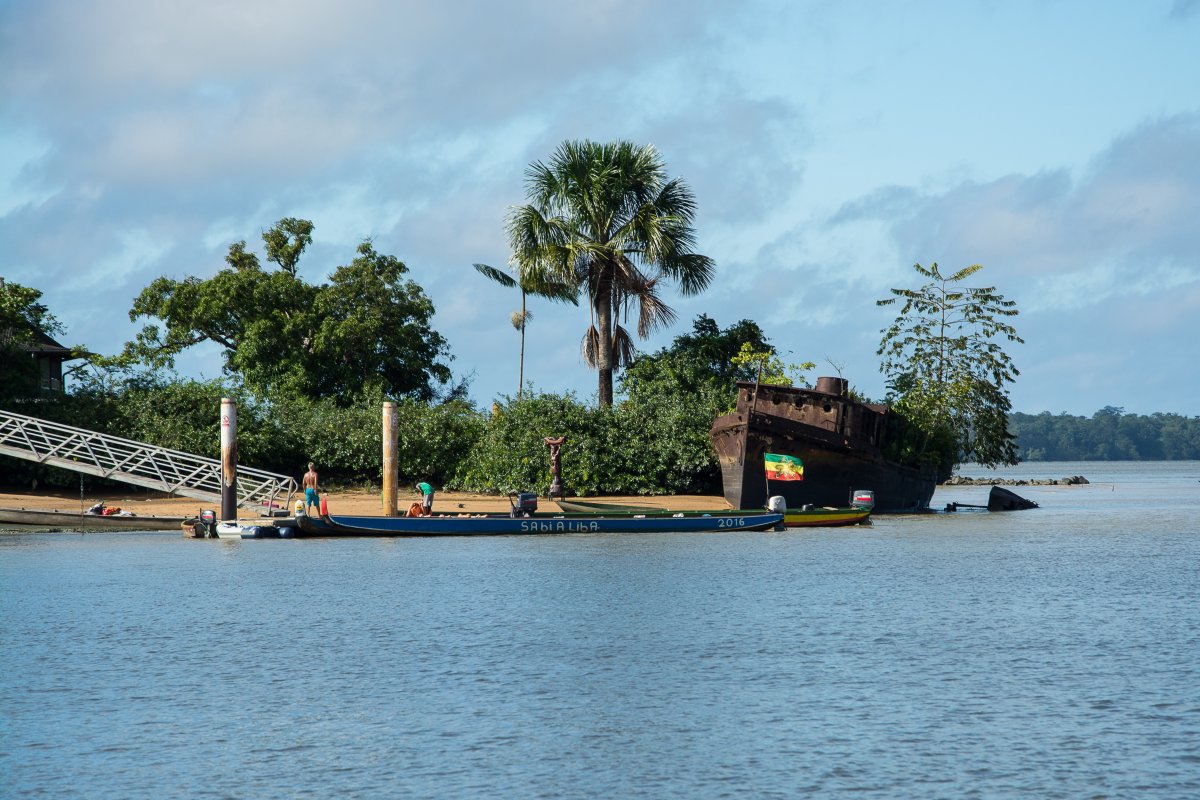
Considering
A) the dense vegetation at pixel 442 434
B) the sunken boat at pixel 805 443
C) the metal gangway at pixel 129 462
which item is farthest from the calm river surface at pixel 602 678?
the dense vegetation at pixel 442 434

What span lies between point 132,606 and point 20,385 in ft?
89.5

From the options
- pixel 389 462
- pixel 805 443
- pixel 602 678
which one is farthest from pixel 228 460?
pixel 602 678

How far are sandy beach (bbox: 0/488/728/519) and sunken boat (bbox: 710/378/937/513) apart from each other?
189cm

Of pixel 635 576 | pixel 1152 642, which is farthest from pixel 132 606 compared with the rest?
pixel 1152 642

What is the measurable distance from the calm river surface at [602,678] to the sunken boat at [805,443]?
41.4 feet

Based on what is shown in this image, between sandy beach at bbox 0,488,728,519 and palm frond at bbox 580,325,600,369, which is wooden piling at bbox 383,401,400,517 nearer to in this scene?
sandy beach at bbox 0,488,728,519

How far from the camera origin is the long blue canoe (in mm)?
34312

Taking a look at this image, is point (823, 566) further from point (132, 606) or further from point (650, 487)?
point (650, 487)

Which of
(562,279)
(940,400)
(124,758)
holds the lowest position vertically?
(124,758)

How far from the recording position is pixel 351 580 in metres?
26.1

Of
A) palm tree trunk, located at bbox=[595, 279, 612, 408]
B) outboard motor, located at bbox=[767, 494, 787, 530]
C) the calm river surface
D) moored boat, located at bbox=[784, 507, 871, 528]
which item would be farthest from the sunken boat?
the calm river surface

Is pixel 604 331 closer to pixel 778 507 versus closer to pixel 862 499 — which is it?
pixel 862 499

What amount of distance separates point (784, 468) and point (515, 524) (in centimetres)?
1112

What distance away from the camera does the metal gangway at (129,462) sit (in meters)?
38.6
